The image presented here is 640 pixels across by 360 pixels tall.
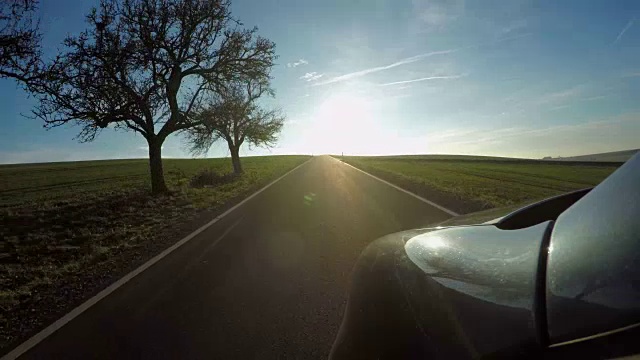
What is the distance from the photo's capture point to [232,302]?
4648 millimetres

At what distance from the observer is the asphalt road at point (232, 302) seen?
359 centimetres

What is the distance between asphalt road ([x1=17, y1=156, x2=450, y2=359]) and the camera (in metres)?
3.59

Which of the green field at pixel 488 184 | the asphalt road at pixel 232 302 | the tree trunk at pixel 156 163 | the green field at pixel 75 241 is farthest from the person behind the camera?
the tree trunk at pixel 156 163

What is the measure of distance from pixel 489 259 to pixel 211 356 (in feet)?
8.34

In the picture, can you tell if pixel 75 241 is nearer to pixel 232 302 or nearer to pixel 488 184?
pixel 232 302

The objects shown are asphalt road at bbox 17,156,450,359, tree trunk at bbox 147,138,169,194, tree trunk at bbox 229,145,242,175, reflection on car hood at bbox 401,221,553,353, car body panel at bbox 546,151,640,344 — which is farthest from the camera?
tree trunk at bbox 229,145,242,175

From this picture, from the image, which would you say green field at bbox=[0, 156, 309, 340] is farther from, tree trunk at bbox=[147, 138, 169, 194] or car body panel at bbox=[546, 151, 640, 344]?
car body panel at bbox=[546, 151, 640, 344]

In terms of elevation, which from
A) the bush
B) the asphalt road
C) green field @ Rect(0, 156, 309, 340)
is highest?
the bush

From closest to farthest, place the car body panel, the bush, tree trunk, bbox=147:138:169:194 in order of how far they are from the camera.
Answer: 1. the car body panel
2. tree trunk, bbox=147:138:169:194
3. the bush

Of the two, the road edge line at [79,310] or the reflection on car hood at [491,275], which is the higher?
the reflection on car hood at [491,275]

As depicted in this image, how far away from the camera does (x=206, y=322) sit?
411cm

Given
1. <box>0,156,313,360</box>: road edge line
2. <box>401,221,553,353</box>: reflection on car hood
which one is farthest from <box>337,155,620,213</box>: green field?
<box>0,156,313,360</box>: road edge line

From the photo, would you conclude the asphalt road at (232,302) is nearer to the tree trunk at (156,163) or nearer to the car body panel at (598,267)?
the car body panel at (598,267)

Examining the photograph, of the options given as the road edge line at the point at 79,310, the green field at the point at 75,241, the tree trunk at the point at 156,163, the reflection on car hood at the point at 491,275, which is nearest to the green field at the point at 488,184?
the reflection on car hood at the point at 491,275
